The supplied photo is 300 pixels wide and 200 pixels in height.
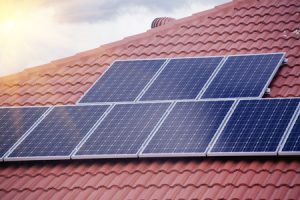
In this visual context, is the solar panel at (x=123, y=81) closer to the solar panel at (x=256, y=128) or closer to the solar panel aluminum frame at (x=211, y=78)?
the solar panel aluminum frame at (x=211, y=78)

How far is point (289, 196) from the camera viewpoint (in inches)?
340

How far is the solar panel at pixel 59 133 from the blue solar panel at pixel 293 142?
349 centimetres

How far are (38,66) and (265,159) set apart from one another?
6322mm

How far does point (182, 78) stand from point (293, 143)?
123 inches

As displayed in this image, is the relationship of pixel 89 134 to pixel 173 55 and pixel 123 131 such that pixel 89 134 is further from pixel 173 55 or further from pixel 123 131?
pixel 173 55

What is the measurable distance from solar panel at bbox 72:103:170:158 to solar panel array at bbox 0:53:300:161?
2 centimetres

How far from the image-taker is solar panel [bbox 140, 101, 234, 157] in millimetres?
9920

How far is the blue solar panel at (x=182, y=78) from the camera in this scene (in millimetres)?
11344

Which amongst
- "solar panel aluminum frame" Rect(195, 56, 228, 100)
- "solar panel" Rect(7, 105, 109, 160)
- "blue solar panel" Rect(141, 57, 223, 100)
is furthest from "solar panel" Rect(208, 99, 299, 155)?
"solar panel" Rect(7, 105, 109, 160)

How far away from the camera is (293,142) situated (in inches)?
367

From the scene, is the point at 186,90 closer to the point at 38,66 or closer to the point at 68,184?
the point at 68,184

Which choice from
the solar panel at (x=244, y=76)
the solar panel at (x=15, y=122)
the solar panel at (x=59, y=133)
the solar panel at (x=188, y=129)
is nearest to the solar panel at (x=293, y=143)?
the solar panel at (x=188, y=129)

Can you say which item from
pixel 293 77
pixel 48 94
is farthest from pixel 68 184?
pixel 293 77

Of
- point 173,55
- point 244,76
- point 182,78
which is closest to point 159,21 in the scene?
point 173,55
